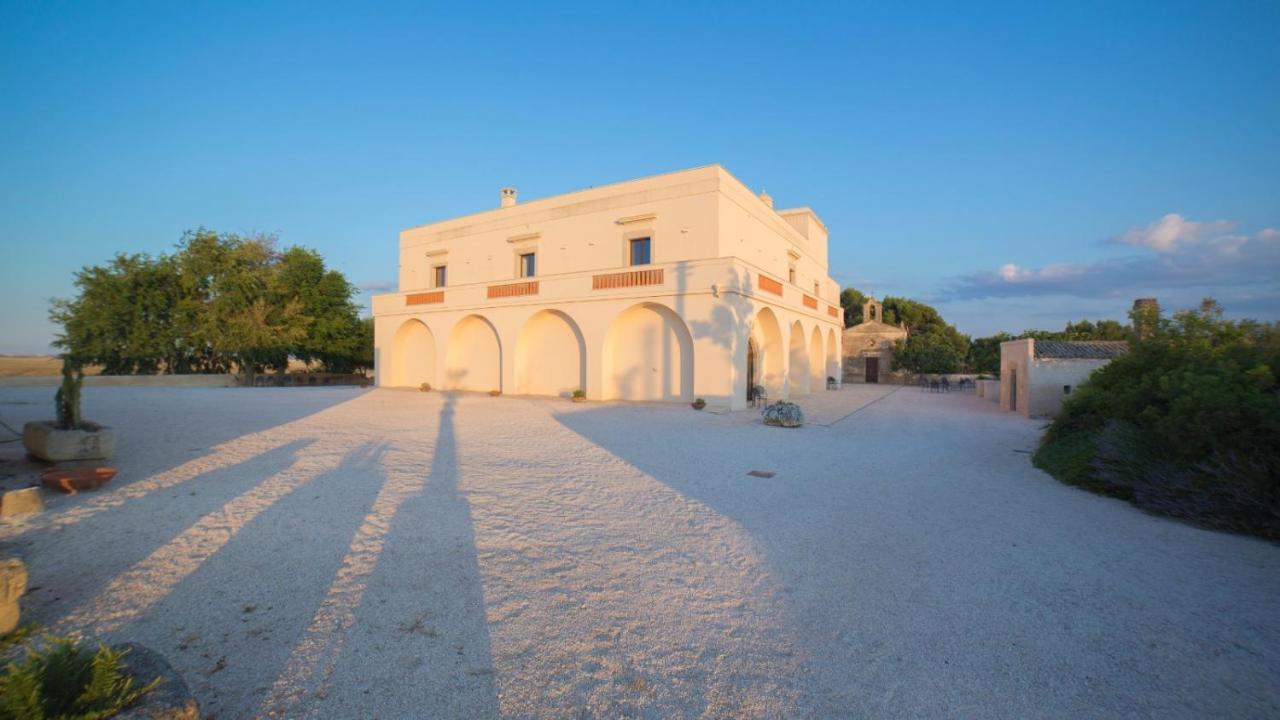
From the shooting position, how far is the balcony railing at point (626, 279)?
16656 mm

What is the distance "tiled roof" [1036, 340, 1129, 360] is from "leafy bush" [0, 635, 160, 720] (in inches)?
789

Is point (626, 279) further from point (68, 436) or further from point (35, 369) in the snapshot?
point (35, 369)

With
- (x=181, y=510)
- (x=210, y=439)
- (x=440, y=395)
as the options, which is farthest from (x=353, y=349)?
(x=181, y=510)

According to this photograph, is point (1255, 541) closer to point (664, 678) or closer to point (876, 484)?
point (876, 484)

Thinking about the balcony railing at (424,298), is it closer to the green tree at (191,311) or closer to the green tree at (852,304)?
the green tree at (191,311)

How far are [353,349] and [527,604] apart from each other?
30918mm

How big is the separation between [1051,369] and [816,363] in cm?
1028

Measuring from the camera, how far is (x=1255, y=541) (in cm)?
500

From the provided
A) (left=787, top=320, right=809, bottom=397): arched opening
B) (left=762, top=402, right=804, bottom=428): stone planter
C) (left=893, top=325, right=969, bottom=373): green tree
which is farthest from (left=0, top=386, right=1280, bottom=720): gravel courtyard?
(left=893, top=325, right=969, bottom=373): green tree

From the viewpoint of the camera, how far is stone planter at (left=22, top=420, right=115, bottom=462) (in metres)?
6.55

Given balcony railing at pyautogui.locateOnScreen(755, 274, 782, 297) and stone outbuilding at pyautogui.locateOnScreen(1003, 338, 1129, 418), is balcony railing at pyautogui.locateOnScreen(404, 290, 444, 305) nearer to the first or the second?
balcony railing at pyautogui.locateOnScreen(755, 274, 782, 297)

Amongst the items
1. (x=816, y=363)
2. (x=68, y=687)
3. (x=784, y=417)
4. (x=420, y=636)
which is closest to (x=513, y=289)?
(x=784, y=417)

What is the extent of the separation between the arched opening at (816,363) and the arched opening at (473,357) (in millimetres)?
14158

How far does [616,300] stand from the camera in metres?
17.4
